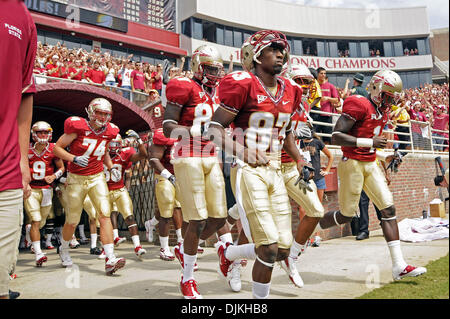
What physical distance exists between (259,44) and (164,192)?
420cm

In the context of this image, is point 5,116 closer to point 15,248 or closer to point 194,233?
point 15,248

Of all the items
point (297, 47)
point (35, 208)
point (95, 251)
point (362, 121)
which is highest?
point (297, 47)

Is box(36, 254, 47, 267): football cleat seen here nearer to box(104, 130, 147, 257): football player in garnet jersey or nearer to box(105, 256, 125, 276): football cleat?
box(104, 130, 147, 257): football player in garnet jersey

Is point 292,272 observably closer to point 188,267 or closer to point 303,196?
point 303,196

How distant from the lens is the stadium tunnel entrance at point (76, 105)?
8930 millimetres

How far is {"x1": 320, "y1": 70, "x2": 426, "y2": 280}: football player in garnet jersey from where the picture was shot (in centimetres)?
494

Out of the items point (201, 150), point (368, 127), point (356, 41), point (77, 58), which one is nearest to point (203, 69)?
point (201, 150)

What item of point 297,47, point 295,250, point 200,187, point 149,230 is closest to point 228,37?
point 297,47

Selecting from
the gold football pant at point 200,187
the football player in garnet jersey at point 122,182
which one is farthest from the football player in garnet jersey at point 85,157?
the gold football pant at point 200,187

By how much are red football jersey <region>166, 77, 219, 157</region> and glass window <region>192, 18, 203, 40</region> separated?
2633 centimetres

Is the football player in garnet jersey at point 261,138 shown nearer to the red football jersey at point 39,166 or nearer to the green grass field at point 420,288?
the green grass field at point 420,288

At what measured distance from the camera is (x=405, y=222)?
8289 millimetres

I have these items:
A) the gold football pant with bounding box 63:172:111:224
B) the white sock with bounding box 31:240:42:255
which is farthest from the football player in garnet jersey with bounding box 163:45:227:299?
the white sock with bounding box 31:240:42:255

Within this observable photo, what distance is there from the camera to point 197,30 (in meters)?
29.8
